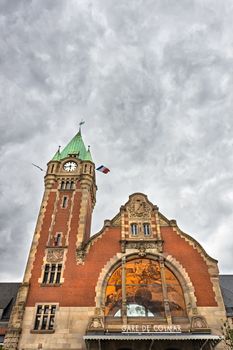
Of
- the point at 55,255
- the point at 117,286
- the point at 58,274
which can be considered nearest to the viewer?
the point at 117,286

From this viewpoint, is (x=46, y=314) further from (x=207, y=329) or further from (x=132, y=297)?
(x=207, y=329)

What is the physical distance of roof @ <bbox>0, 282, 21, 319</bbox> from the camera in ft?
97.9

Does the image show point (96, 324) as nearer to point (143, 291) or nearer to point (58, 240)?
point (143, 291)

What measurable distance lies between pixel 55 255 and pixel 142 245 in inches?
382

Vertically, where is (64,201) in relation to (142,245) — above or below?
above

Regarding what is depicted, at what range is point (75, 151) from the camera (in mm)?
41656

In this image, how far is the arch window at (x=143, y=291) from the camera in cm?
2569

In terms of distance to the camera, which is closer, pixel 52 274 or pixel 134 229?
pixel 52 274

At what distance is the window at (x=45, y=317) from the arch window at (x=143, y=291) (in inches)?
207

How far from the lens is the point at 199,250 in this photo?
29.2 metres

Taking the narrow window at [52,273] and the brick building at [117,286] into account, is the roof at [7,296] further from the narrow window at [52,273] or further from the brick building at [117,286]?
the narrow window at [52,273]

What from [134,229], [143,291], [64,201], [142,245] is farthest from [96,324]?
[64,201]

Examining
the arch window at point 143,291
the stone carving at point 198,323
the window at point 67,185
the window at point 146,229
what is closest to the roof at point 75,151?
the window at point 67,185

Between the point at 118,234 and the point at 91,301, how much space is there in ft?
25.3
